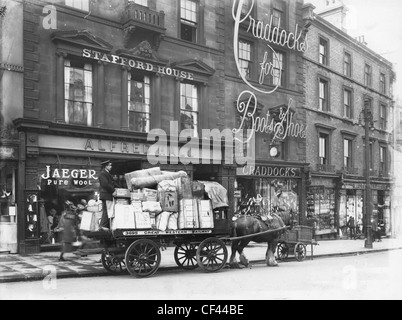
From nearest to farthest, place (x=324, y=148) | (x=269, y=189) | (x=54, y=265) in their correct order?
(x=54, y=265), (x=269, y=189), (x=324, y=148)

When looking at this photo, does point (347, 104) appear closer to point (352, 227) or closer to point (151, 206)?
point (352, 227)

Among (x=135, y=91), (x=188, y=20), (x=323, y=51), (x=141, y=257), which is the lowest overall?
(x=141, y=257)

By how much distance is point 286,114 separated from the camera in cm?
2095

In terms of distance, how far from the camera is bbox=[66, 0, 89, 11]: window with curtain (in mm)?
14252

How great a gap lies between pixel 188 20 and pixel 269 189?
8.68 m

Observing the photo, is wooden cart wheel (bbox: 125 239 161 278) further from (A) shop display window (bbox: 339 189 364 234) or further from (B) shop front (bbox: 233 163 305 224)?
(A) shop display window (bbox: 339 189 364 234)

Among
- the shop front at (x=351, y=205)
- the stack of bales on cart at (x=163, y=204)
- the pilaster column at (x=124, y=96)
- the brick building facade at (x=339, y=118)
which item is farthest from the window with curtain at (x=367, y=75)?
the stack of bales on cart at (x=163, y=204)

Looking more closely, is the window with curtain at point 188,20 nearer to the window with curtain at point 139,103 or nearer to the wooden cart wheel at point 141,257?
the window with curtain at point 139,103

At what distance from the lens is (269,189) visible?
20.7 meters

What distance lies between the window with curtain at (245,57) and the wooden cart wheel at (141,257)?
11662 mm

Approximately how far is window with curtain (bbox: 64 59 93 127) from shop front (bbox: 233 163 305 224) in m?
7.44

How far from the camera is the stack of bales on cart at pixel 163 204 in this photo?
936cm

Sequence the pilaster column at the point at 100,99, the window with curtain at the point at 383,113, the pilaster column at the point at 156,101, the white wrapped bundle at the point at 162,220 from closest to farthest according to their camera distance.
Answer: the white wrapped bundle at the point at 162,220 → the pilaster column at the point at 100,99 → the pilaster column at the point at 156,101 → the window with curtain at the point at 383,113

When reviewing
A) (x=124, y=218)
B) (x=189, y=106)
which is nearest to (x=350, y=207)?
(x=189, y=106)
